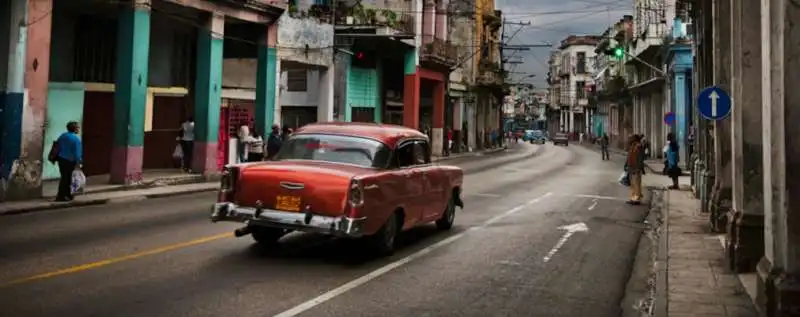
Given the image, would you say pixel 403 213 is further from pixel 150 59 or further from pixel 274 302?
pixel 150 59

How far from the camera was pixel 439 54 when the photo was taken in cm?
4103

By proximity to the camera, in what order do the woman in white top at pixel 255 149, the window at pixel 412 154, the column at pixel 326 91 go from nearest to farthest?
the window at pixel 412 154 → the woman in white top at pixel 255 149 → the column at pixel 326 91

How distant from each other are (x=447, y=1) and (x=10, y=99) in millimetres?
33812

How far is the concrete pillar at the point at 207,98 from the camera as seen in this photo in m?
22.2

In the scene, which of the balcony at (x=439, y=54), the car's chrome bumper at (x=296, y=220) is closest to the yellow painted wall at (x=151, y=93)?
the car's chrome bumper at (x=296, y=220)

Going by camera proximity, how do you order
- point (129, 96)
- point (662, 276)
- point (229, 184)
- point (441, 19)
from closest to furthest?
point (662, 276)
point (229, 184)
point (129, 96)
point (441, 19)

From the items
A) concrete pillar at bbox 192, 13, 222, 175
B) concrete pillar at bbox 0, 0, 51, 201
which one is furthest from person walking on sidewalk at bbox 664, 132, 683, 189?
concrete pillar at bbox 0, 0, 51, 201

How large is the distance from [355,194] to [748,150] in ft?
17.2

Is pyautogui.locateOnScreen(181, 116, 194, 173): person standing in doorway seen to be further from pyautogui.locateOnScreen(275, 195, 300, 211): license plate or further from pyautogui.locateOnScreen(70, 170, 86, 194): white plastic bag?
pyautogui.locateOnScreen(275, 195, 300, 211): license plate

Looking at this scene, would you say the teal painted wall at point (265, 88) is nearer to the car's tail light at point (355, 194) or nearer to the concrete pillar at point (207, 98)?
the concrete pillar at point (207, 98)

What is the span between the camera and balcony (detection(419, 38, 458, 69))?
1567 inches

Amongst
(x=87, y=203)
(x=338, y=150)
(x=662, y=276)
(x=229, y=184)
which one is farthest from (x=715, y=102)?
(x=87, y=203)

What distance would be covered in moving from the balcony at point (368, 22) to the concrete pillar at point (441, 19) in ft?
30.9

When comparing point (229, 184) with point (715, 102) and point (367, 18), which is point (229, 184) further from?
point (367, 18)
